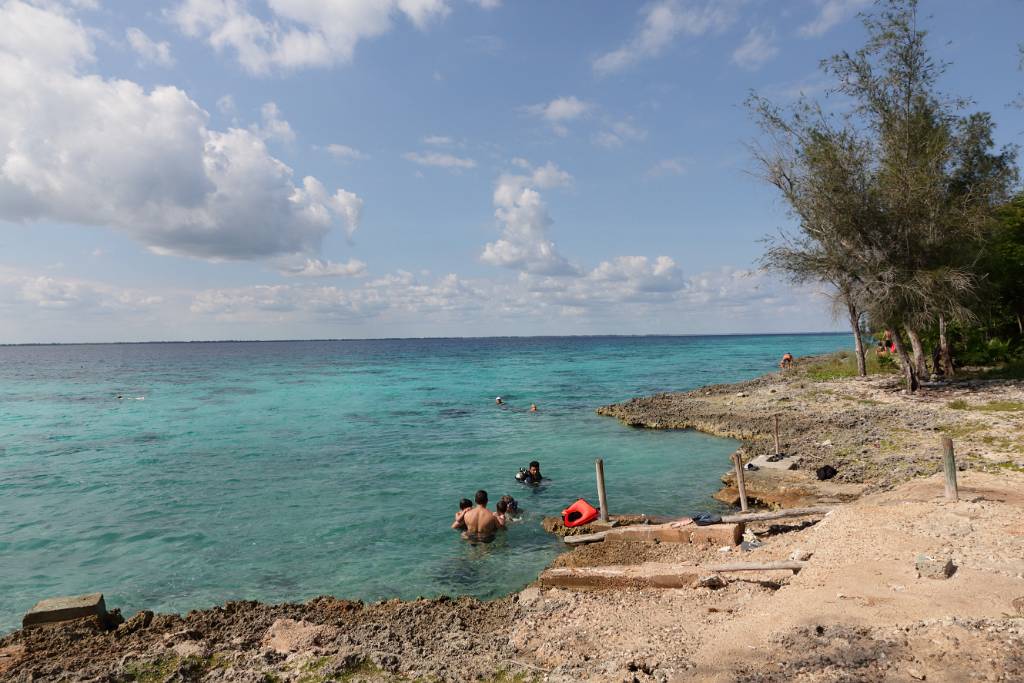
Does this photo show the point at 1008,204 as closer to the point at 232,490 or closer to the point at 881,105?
the point at 881,105

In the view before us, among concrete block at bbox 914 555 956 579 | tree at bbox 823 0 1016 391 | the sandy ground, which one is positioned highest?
tree at bbox 823 0 1016 391

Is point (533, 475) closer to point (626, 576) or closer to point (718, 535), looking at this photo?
point (718, 535)

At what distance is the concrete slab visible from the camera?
1084cm

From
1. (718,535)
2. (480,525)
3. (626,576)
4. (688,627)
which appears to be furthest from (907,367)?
(688,627)

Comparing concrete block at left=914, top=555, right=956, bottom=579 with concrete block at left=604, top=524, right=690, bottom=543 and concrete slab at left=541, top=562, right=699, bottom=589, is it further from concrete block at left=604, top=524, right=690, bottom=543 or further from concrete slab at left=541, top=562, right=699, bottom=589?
concrete block at left=604, top=524, right=690, bottom=543

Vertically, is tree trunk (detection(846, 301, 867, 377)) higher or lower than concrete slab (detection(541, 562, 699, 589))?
higher

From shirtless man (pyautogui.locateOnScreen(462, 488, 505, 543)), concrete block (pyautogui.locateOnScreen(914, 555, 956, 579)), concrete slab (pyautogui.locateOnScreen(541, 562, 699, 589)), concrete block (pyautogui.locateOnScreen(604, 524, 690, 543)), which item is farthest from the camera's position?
shirtless man (pyautogui.locateOnScreen(462, 488, 505, 543))

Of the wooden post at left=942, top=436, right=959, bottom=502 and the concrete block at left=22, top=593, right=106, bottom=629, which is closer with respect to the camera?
the concrete block at left=22, top=593, right=106, bottom=629

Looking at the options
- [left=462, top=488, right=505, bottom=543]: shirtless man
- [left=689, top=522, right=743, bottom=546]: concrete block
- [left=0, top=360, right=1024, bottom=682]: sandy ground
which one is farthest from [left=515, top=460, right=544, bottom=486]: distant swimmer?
[left=689, top=522, right=743, bottom=546]: concrete block

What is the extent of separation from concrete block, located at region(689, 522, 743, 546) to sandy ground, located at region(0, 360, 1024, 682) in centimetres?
57

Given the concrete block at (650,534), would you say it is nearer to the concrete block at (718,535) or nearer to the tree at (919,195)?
the concrete block at (718,535)

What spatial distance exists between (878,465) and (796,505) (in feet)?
15.3

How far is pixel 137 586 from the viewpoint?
514 inches

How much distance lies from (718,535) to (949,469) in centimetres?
474
